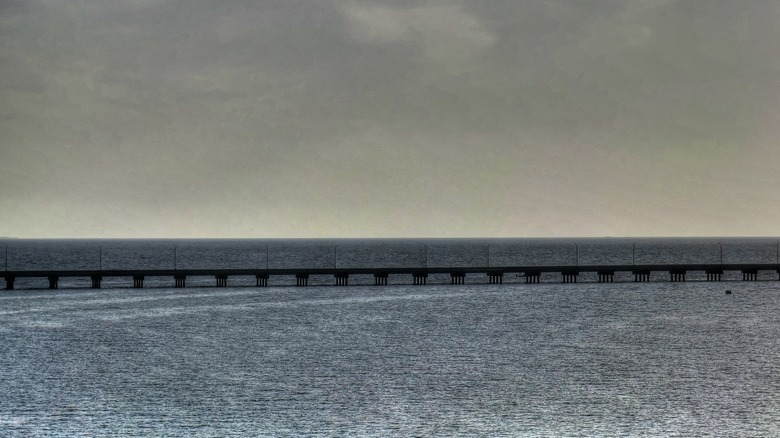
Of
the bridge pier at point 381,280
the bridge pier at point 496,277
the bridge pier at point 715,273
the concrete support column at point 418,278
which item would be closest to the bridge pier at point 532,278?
the bridge pier at point 496,277

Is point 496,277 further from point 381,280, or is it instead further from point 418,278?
point 381,280

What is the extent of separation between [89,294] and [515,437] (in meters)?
91.4

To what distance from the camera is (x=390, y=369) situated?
49.9 meters

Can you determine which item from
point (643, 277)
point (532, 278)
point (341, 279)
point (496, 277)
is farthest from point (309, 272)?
point (643, 277)

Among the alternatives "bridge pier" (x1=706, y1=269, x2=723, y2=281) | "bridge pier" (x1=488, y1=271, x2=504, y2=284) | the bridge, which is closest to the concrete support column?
the bridge

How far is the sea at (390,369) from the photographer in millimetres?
35531

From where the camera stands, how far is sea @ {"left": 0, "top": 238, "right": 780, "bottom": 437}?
117 feet

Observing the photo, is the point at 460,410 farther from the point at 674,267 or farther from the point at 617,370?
the point at 674,267

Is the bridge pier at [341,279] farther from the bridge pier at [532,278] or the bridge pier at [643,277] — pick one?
the bridge pier at [643,277]

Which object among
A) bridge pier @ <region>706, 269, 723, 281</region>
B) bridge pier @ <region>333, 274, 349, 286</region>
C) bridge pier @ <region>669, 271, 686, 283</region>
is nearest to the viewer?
bridge pier @ <region>333, 274, 349, 286</region>

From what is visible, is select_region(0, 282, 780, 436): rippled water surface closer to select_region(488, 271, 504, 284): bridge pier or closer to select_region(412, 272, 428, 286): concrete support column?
select_region(412, 272, 428, 286): concrete support column

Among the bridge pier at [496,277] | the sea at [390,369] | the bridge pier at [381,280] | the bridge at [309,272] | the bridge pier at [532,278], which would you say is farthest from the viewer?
the bridge pier at [381,280]

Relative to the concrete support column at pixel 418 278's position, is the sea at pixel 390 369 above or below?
below

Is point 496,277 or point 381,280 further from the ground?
point 496,277
